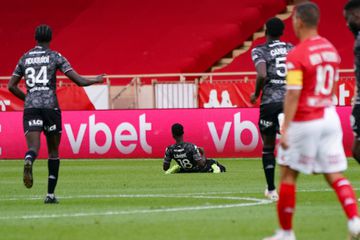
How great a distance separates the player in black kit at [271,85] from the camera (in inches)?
610

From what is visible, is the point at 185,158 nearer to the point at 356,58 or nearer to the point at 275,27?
the point at 275,27

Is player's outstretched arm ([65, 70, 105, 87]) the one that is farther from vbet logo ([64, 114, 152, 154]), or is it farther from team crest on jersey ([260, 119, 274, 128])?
vbet logo ([64, 114, 152, 154])

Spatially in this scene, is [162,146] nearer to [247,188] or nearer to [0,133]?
[0,133]

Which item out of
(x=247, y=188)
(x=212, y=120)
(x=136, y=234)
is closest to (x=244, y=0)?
(x=212, y=120)

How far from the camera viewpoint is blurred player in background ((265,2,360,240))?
404 inches

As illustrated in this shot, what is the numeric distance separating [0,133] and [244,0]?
12532mm

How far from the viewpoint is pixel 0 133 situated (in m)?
27.4

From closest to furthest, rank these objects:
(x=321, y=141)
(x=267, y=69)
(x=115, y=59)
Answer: (x=321, y=141) → (x=267, y=69) → (x=115, y=59)

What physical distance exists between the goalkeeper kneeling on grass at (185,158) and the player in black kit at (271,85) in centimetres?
589

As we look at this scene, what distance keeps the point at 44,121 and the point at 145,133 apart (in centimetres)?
1155

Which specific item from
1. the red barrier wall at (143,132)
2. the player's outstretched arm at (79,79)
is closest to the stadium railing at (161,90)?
the red barrier wall at (143,132)

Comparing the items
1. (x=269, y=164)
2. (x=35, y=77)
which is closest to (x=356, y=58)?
(x=269, y=164)

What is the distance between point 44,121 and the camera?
50.3ft

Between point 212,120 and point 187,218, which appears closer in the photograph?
point 187,218
